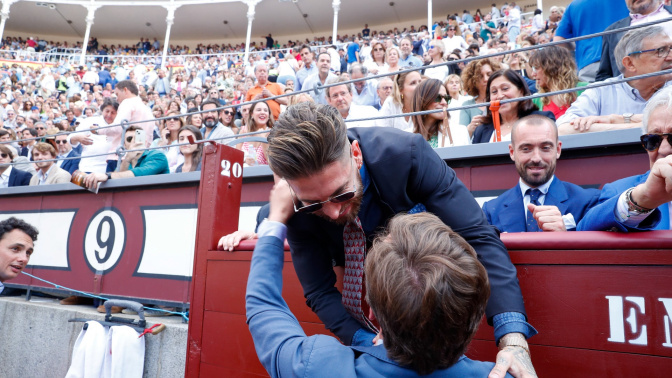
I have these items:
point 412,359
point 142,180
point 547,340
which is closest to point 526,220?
point 547,340

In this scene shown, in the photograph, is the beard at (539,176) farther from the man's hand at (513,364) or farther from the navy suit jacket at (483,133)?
the man's hand at (513,364)

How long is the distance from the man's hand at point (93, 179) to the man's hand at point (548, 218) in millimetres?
4525

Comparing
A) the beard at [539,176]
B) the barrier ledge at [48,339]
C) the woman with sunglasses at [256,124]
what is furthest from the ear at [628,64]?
the barrier ledge at [48,339]

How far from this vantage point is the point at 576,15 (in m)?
4.44

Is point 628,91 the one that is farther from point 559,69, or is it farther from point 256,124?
point 256,124

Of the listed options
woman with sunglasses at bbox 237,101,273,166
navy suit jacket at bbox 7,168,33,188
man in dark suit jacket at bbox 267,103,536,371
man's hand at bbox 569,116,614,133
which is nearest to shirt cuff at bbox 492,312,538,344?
man in dark suit jacket at bbox 267,103,536,371

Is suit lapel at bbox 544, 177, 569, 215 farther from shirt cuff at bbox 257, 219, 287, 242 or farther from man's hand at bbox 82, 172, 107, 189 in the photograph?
man's hand at bbox 82, 172, 107, 189

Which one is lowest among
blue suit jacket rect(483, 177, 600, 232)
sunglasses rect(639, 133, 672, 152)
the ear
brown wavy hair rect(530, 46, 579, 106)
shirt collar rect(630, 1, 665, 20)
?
blue suit jacket rect(483, 177, 600, 232)

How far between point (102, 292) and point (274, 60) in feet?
46.8

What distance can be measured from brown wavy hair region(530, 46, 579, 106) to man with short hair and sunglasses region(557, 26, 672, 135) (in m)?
0.44

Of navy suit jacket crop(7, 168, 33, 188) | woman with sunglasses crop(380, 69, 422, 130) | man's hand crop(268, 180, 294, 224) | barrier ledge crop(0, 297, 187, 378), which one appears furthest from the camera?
navy suit jacket crop(7, 168, 33, 188)

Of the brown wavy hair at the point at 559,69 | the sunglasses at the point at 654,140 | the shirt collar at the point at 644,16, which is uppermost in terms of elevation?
the shirt collar at the point at 644,16

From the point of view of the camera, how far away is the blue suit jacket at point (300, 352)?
1203mm

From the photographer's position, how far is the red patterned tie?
65.4 inches
